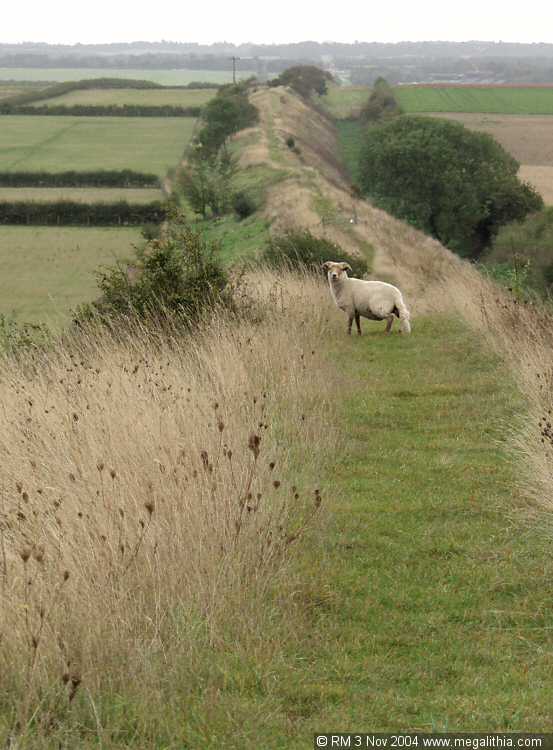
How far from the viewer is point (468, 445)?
1024 cm

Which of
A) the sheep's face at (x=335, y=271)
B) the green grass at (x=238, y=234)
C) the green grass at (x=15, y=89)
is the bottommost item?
the green grass at (x=238, y=234)

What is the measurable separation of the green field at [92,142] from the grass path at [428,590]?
7281 cm

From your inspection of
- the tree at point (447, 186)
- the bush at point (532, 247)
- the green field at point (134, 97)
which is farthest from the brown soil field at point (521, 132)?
the bush at point (532, 247)

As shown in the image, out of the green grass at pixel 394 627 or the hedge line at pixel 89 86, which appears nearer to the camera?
the green grass at pixel 394 627

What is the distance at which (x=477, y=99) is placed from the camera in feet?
478

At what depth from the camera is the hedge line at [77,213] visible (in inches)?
2621

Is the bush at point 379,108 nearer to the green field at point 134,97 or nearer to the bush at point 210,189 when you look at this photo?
the green field at point 134,97

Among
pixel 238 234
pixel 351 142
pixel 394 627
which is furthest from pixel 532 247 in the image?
pixel 351 142

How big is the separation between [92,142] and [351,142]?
80.5 ft

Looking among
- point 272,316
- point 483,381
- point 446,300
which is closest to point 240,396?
point 483,381

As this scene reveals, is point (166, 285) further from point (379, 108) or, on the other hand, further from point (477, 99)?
point (477, 99)

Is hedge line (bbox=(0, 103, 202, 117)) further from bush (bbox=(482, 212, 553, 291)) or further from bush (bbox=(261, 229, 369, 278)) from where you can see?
bush (bbox=(261, 229, 369, 278))

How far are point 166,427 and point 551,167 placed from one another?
85.6m

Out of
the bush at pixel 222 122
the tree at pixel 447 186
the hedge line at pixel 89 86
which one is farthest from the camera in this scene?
the hedge line at pixel 89 86
